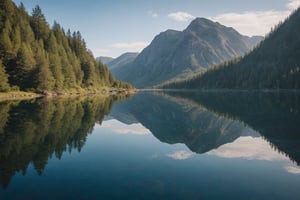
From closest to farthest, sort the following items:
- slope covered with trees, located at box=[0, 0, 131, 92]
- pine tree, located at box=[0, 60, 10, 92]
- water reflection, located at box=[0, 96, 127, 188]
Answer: water reflection, located at box=[0, 96, 127, 188] < pine tree, located at box=[0, 60, 10, 92] < slope covered with trees, located at box=[0, 0, 131, 92]

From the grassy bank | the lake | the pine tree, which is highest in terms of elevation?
the pine tree

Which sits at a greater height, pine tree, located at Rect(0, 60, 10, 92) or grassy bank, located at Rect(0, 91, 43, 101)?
pine tree, located at Rect(0, 60, 10, 92)

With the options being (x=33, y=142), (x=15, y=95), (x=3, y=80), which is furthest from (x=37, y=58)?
(x=33, y=142)

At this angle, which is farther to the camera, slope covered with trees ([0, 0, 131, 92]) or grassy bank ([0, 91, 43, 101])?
slope covered with trees ([0, 0, 131, 92])

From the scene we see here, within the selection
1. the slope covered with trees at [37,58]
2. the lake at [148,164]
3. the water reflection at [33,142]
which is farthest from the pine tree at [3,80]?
the lake at [148,164]

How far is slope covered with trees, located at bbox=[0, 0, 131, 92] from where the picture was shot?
89.1m

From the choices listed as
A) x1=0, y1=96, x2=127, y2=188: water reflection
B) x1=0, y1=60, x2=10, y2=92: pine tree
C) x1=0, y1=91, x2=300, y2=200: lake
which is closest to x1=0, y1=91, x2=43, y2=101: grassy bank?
x1=0, y1=60, x2=10, y2=92: pine tree

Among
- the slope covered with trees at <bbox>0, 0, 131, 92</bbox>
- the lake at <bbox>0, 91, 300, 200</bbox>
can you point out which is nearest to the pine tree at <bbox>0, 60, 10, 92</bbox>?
the slope covered with trees at <bbox>0, 0, 131, 92</bbox>

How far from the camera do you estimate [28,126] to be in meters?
32.1

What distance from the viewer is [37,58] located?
99.0 metres

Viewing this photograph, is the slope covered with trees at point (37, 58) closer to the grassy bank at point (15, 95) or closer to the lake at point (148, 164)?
the grassy bank at point (15, 95)

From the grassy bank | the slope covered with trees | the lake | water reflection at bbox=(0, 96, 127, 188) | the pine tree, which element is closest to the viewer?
the lake

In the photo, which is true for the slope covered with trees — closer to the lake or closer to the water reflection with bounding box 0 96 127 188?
the water reflection with bounding box 0 96 127 188

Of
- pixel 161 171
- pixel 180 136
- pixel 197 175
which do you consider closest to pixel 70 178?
pixel 161 171
